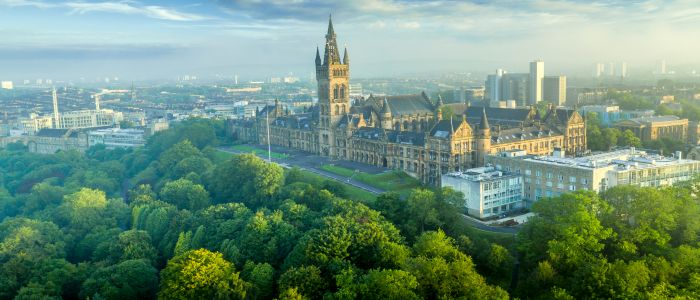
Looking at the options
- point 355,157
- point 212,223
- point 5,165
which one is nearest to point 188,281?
point 212,223

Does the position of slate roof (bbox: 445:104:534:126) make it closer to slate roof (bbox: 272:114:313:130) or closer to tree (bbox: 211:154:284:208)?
slate roof (bbox: 272:114:313:130)

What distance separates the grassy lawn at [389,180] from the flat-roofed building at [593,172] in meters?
18.0

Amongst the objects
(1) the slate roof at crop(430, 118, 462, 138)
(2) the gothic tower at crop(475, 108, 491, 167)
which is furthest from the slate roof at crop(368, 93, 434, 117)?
(2) the gothic tower at crop(475, 108, 491, 167)

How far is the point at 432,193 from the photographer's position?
82.7m

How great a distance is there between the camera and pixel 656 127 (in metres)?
146

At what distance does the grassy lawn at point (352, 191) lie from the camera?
10303cm

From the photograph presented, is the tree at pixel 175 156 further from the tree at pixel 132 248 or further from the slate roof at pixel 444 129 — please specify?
the slate roof at pixel 444 129

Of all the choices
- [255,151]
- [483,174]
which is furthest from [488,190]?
[255,151]

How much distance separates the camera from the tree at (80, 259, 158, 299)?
239ft

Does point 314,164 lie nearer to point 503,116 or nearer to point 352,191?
point 352,191

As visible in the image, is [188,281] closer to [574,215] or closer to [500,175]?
[574,215]

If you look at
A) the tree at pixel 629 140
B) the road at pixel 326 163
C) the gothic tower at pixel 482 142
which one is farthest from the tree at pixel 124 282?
the tree at pixel 629 140

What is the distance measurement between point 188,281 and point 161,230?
3399 cm

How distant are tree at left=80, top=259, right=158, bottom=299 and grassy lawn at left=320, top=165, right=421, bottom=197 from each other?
4675 cm
